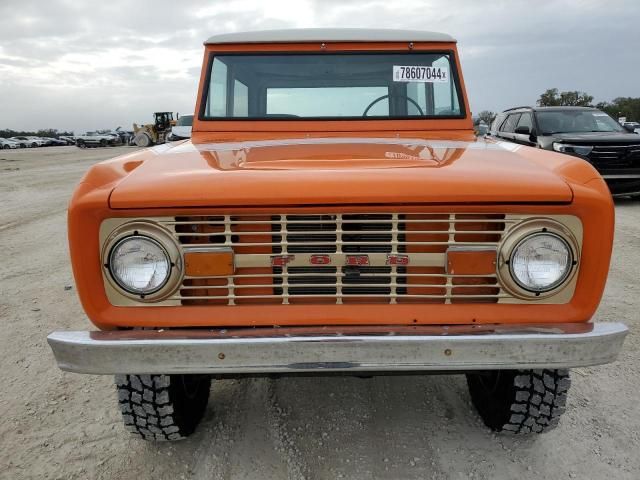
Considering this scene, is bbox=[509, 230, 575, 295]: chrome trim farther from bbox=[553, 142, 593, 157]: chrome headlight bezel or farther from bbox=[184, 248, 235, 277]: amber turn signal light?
bbox=[553, 142, 593, 157]: chrome headlight bezel

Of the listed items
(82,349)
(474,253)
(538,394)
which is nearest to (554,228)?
(474,253)

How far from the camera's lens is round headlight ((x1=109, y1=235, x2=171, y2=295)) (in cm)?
176

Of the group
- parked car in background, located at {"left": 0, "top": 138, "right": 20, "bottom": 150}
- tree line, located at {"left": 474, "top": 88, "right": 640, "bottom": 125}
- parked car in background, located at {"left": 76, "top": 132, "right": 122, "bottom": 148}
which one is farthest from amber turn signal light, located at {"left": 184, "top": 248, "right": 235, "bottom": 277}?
parked car in background, located at {"left": 0, "top": 138, "right": 20, "bottom": 150}

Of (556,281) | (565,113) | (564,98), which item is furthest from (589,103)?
(556,281)

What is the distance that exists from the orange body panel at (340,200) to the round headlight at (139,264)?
7 centimetres

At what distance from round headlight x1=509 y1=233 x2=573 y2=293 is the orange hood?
0.14 metres

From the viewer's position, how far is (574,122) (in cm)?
905

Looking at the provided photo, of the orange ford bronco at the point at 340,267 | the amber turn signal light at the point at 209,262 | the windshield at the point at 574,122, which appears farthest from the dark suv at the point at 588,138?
the amber turn signal light at the point at 209,262

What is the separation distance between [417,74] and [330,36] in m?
0.56

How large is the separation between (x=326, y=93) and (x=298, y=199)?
1.52 meters

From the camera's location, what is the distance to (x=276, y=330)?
1756 millimetres

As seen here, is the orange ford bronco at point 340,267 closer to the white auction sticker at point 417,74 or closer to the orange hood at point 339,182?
the orange hood at point 339,182

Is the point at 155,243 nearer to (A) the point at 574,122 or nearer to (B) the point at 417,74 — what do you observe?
(B) the point at 417,74

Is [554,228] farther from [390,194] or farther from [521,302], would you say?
[390,194]
